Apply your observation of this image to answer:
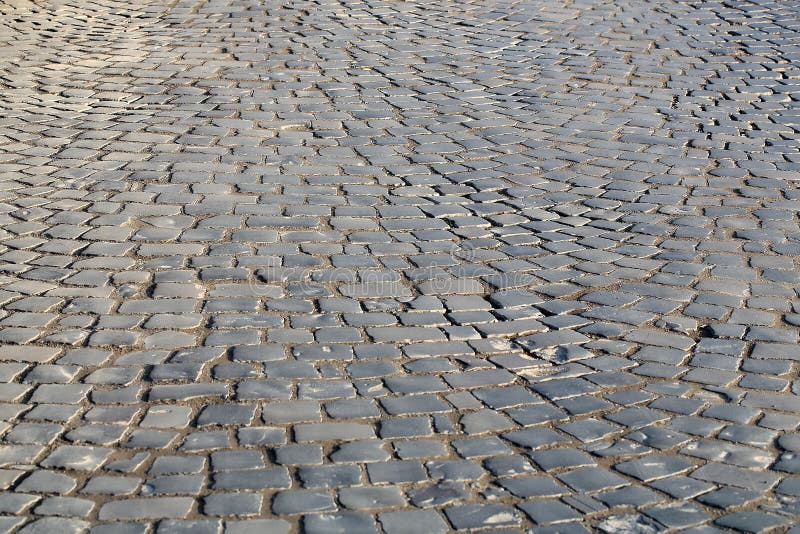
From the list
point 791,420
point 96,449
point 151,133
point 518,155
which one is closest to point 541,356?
point 791,420

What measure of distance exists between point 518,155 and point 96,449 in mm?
4050

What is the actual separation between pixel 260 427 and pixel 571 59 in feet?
20.1

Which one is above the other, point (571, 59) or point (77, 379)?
point (571, 59)

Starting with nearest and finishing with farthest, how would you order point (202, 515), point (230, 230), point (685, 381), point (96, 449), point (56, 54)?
point (202, 515) < point (96, 449) < point (685, 381) < point (230, 230) < point (56, 54)

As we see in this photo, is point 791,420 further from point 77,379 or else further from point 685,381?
point 77,379

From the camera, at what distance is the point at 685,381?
175 inches

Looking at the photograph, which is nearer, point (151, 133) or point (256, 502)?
point (256, 502)

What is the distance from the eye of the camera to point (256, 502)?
352 centimetres

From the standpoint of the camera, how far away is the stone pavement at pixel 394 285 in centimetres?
367

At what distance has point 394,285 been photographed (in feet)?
17.2

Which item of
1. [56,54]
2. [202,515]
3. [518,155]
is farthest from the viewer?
[56,54]

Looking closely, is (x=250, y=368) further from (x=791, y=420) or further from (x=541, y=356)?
(x=791, y=420)

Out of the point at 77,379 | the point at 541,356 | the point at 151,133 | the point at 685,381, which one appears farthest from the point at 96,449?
the point at 151,133

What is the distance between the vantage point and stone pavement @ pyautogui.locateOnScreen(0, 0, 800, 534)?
3.67 metres
